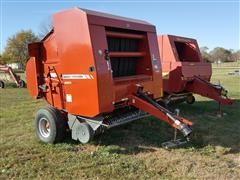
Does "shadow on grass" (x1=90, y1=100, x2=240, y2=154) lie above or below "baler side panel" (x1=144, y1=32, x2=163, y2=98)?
below

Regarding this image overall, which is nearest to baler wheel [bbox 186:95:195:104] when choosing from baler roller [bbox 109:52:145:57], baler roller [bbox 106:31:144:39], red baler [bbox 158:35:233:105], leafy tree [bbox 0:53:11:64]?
red baler [bbox 158:35:233:105]

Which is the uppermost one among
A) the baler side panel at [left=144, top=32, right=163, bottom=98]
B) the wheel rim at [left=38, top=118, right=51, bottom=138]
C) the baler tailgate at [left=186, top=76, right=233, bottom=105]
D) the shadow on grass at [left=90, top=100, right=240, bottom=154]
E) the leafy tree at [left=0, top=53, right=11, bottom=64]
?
the leafy tree at [left=0, top=53, right=11, bottom=64]

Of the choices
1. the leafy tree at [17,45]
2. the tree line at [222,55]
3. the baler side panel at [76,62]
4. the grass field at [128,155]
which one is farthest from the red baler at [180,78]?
the tree line at [222,55]

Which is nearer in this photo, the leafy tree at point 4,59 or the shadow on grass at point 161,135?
the shadow on grass at point 161,135

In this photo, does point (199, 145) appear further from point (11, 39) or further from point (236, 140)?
point (11, 39)

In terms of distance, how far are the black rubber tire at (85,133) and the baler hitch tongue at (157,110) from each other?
35.2 inches

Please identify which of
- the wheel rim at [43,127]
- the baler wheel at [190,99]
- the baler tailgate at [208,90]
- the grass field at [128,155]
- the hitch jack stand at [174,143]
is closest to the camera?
the grass field at [128,155]

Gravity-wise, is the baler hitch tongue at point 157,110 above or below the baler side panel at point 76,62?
below

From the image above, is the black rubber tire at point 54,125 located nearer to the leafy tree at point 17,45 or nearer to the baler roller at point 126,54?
the baler roller at point 126,54

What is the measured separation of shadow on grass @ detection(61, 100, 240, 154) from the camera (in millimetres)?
5871

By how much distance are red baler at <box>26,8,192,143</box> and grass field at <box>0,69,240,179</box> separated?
393mm

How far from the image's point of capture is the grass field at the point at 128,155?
4.59m

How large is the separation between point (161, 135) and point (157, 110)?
1.09m

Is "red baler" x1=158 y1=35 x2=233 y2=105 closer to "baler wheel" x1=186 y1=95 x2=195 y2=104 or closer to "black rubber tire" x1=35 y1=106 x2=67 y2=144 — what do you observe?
"baler wheel" x1=186 y1=95 x2=195 y2=104
